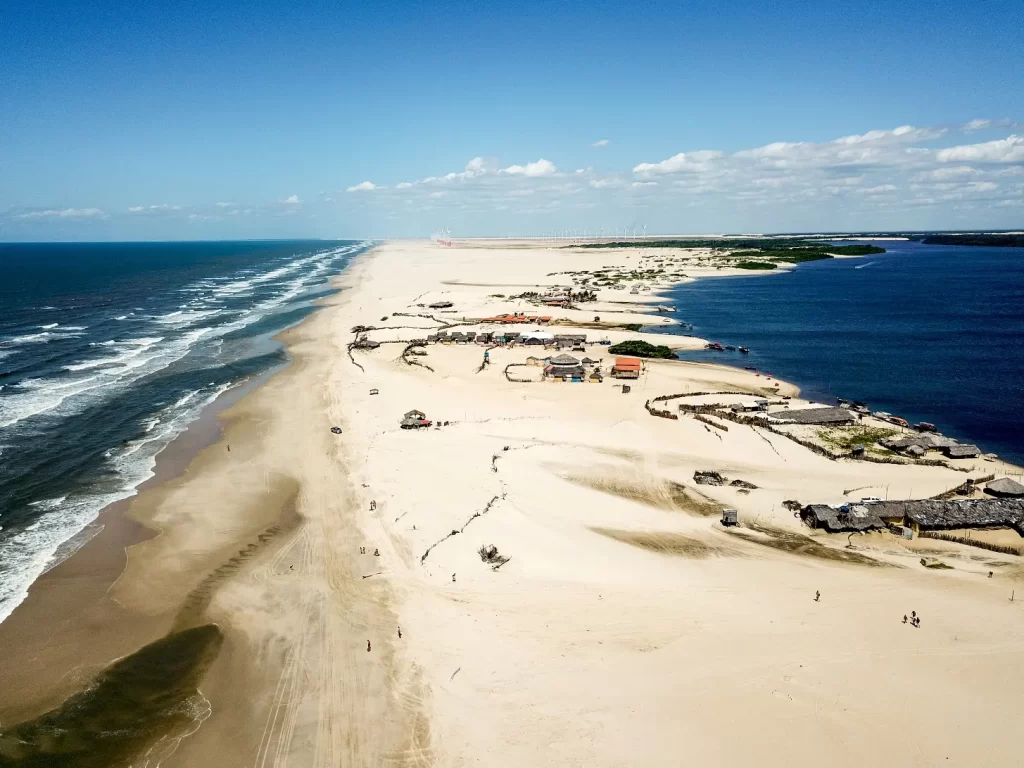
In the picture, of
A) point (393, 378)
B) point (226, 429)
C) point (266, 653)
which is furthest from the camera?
point (393, 378)

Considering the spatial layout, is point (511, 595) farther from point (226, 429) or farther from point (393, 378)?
point (393, 378)

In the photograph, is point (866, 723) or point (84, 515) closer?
point (866, 723)

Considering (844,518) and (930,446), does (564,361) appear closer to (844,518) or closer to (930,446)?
(930,446)

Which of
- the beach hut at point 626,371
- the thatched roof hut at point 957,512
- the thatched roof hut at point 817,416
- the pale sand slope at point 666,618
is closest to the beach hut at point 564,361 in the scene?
the beach hut at point 626,371

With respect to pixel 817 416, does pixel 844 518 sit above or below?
below

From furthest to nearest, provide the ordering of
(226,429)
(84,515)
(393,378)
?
(393,378) < (226,429) < (84,515)

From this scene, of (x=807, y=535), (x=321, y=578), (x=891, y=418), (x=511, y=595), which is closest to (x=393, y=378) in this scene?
(x=321, y=578)

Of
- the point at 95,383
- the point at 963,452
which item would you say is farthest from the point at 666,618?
the point at 95,383

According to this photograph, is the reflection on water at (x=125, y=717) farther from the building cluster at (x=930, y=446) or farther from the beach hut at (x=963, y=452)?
the beach hut at (x=963, y=452)
